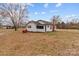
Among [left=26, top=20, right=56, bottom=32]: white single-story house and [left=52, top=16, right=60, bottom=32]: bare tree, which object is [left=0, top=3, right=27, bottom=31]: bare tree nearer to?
[left=26, top=20, right=56, bottom=32]: white single-story house

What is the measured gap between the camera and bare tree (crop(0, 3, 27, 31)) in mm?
2885

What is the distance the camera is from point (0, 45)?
290 centimetres

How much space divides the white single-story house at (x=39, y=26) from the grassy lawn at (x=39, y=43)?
1.8 inches

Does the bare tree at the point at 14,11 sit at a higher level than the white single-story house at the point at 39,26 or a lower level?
higher

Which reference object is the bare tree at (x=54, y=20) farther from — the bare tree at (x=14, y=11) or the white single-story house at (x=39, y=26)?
the bare tree at (x=14, y=11)

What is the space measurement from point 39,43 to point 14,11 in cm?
43

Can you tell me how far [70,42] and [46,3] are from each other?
0.48 m

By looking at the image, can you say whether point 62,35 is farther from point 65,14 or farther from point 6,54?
point 6,54

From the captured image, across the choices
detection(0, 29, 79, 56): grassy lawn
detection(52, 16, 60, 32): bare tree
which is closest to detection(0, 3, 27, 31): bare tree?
detection(0, 29, 79, 56): grassy lawn

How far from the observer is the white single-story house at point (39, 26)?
2.89m

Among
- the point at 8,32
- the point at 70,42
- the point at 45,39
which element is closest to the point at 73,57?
the point at 70,42

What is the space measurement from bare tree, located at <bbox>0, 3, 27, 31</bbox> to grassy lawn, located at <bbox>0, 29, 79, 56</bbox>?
11 centimetres

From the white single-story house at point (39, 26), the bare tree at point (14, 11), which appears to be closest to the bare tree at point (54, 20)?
the white single-story house at point (39, 26)

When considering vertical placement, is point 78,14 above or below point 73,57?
above
